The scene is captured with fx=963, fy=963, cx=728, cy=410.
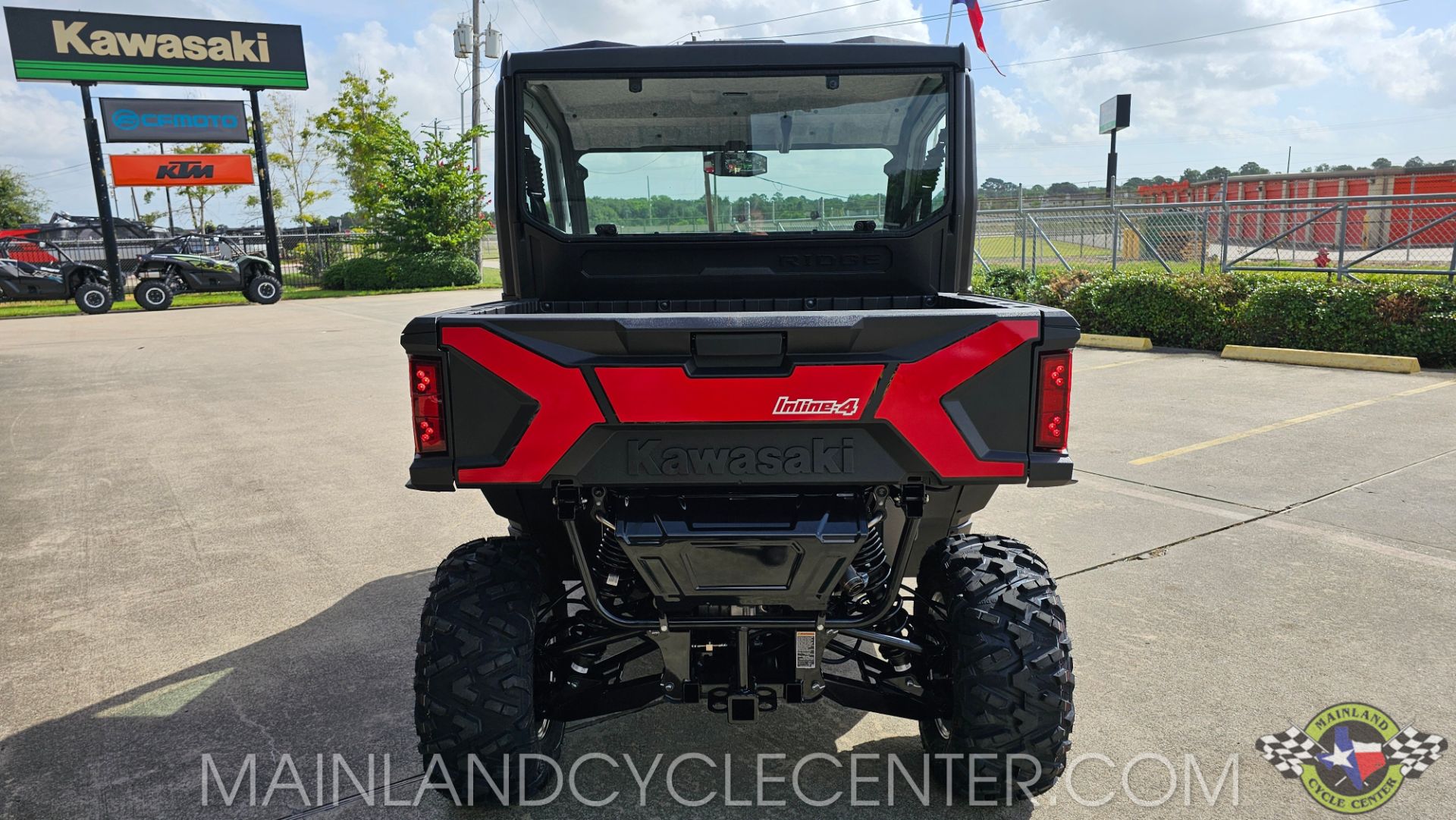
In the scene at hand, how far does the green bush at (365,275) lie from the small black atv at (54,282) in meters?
6.86

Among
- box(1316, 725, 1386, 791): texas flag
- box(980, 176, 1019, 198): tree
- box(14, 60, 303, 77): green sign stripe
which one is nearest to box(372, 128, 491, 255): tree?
box(14, 60, 303, 77): green sign stripe

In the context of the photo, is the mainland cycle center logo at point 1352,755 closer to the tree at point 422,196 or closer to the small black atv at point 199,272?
the small black atv at point 199,272

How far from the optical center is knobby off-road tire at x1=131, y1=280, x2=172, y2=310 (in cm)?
2217

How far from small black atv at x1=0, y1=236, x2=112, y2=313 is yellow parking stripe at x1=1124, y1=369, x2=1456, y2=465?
75.8ft

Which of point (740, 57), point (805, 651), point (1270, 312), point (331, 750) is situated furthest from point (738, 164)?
point (1270, 312)

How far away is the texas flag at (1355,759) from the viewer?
299 cm

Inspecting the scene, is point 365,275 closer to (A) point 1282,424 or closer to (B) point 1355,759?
(A) point 1282,424

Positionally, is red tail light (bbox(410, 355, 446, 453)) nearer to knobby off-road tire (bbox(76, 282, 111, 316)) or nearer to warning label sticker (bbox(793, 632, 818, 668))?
warning label sticker (bbox(793, 632, 818, 668))

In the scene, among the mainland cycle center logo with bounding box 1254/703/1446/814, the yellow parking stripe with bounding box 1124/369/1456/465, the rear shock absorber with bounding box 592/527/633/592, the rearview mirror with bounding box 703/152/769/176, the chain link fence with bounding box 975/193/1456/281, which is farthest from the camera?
the chain link fence with bounding box 975/193/1456/281

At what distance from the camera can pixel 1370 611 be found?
13.6 ft

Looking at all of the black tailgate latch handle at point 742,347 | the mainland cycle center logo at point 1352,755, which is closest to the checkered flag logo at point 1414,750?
the mainland cycle center logo at point 1352,755

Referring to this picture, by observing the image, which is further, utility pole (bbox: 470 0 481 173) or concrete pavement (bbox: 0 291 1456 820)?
utility pole (bbox: 470 0 481 173)

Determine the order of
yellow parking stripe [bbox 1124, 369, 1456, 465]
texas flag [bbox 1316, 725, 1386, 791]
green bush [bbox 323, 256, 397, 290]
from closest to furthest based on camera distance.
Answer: texas flag [bbox 1316, 725, 1386, 791], yellow parking stripe [bbox 1124, 369, 1456, 465], green bush [bbox 323, 256, 397, 290]

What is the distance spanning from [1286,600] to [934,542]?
2227 mm
